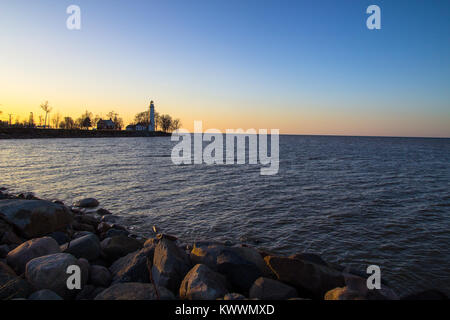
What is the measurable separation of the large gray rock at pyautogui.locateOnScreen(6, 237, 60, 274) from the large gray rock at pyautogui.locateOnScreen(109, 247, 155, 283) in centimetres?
150

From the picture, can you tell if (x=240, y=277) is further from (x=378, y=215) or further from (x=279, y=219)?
(x=378, y=215)

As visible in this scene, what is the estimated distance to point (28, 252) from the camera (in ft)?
17.2

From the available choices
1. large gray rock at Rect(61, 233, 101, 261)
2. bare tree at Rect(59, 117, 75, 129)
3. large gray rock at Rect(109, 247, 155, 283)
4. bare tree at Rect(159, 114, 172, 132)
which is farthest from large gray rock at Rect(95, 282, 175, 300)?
bare tree at Rect(159, 114, 172, 132)

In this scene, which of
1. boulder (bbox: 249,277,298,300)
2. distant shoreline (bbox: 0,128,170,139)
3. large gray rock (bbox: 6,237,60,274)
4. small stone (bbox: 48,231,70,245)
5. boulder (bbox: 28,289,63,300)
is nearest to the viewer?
boulder (bbox: 28,289,63,300)

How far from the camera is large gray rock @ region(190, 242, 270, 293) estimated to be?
4.87 meters

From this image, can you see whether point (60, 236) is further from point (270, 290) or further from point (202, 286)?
point (270, 290)

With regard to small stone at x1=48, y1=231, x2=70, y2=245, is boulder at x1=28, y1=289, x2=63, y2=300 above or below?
above

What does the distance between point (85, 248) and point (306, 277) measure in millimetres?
5191

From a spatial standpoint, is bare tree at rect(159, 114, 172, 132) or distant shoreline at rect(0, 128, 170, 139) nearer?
distant shoreline at rect(0, 128, 170, 139)

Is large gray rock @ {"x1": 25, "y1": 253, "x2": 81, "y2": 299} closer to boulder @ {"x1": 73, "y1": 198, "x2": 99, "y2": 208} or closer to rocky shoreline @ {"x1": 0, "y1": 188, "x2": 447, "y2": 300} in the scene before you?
rocky shoreline @ {"x1": 0, "y1": 188, "x2": 447, "y2": 300}

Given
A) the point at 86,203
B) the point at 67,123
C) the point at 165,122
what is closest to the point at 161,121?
the point at 165,122

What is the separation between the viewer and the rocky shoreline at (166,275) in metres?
4.11

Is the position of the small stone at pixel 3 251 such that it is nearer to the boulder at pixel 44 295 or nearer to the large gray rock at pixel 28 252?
the large gray rock at pixel 28 252

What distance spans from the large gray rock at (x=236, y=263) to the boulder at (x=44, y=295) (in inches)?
106
